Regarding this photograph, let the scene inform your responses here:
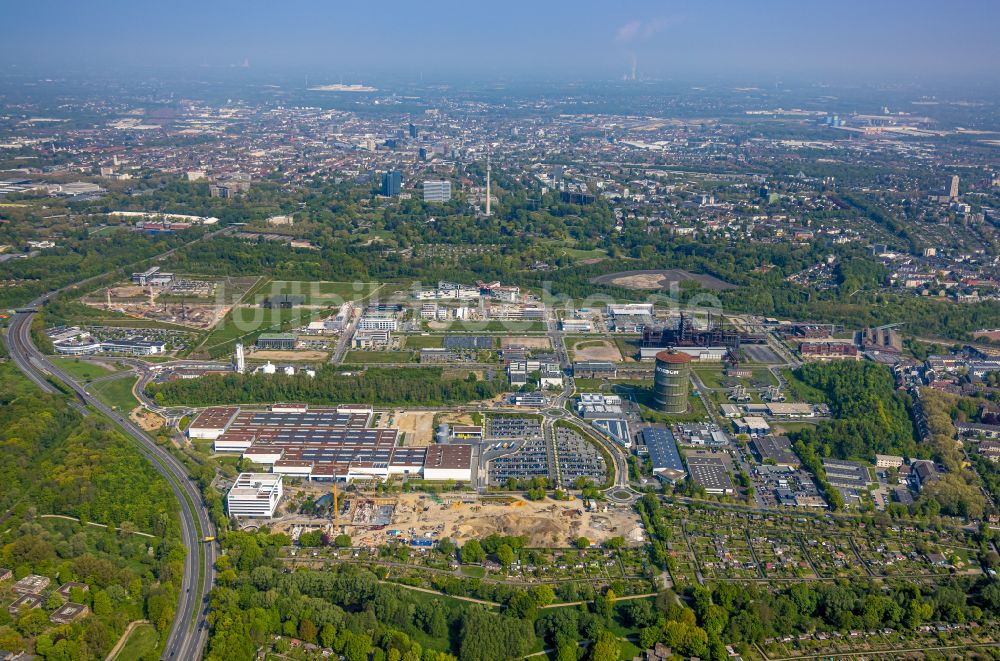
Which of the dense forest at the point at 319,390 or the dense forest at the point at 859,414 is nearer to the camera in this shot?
the dense forest at the point at 859,414

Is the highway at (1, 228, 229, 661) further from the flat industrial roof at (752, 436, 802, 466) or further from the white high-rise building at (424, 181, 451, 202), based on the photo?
the white high-rise building at (424, 181, 451, 202)

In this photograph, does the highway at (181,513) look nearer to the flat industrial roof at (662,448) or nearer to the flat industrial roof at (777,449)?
the flat industrial roof at (662,448)

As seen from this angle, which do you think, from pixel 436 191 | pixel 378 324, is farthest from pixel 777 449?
pixel 436 191

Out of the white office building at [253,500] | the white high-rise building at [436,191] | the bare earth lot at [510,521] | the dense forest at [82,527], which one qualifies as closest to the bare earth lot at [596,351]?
the bare earth lot at [510,521]

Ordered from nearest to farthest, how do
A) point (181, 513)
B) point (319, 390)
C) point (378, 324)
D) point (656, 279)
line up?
point (181, 513), point (319, 390), point (378, 324), point (656, 279)

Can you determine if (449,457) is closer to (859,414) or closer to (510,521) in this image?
(510,521)
